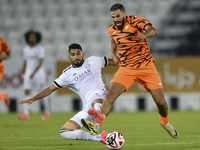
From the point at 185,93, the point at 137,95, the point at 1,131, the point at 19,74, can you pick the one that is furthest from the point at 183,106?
the point at 1,131

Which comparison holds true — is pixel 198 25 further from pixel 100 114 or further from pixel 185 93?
pixel 100 114

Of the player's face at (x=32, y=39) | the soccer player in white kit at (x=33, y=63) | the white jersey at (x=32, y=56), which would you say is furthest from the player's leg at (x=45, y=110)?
the player's face at (x=32, y=39)

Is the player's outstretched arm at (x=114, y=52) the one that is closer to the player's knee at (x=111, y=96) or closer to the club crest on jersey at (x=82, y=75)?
the club crest on jersey at (x=82, y=75)

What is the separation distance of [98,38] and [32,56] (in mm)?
6125

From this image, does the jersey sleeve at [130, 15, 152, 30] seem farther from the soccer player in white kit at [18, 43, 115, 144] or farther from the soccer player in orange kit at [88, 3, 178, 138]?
the soccer player in white kit at [18, 43, 115, 144]

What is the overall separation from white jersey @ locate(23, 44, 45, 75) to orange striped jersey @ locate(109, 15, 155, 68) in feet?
16.3

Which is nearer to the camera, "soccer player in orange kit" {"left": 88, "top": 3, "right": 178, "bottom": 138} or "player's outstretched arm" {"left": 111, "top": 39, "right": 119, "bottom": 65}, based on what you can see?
"soccer player in orange kit" {"left": 88, "top": 3, "right": 178, "bottom": 138}

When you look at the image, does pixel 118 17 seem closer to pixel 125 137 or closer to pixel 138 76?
pixel 138 76

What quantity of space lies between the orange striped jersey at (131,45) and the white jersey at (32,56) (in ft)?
16.3

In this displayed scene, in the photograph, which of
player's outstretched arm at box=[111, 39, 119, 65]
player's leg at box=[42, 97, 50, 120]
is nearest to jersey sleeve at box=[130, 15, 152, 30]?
player's outstretched arm at box=[111, 39, 119, 65]

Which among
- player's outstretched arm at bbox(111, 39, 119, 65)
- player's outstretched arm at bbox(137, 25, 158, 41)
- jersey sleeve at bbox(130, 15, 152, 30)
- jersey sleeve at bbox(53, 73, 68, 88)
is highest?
jersey sleeve at bbox(130, 15, 152, 30)

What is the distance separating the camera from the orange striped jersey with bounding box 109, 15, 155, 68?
18.8ft

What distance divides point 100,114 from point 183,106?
8344 mm

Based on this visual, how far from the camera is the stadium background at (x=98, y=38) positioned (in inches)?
500
